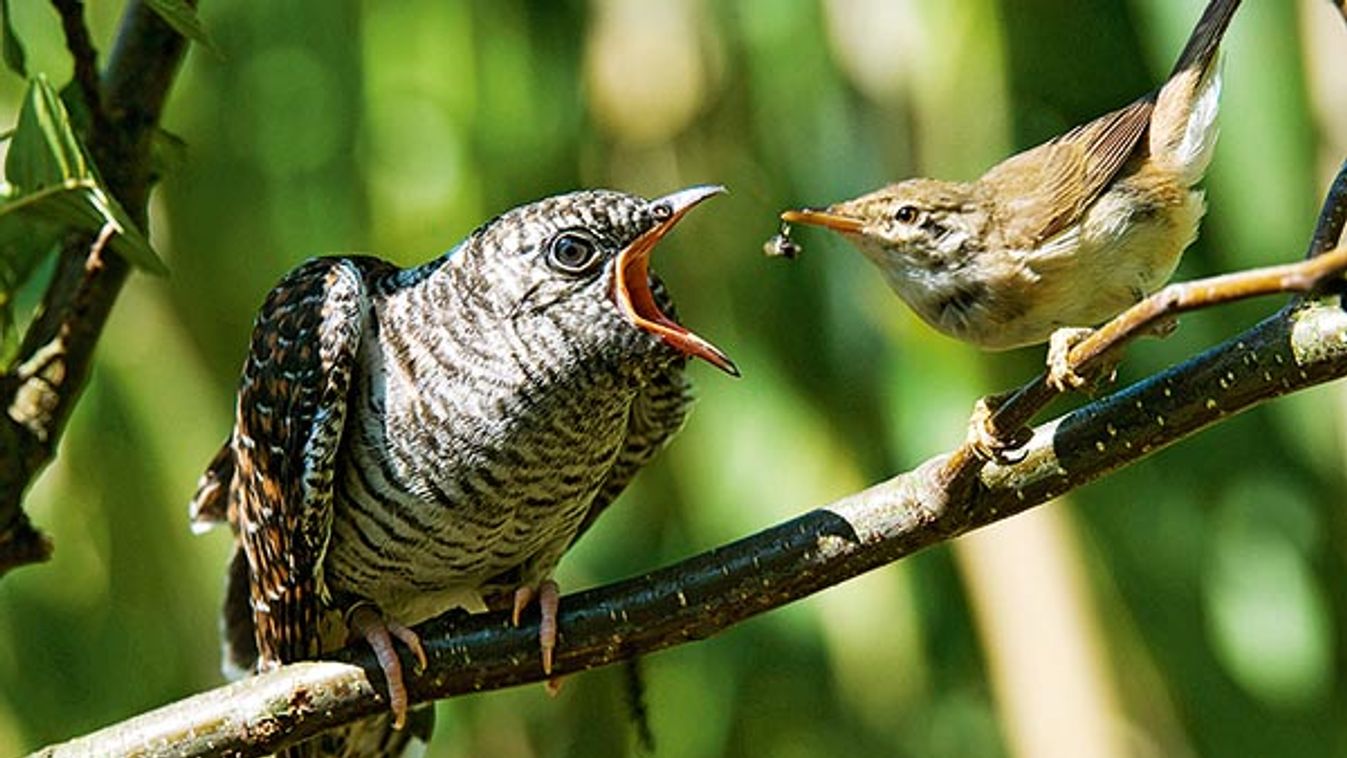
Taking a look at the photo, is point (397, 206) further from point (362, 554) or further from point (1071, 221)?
point (1071, 221)

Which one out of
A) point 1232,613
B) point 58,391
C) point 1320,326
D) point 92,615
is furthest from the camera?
point 92,615

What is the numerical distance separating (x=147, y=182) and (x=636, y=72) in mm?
1224

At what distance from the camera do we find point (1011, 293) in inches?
60.4

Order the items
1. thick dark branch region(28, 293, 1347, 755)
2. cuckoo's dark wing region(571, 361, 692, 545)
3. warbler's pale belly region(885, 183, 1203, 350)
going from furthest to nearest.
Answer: cuckoo's dark wing region(571, 361, 692, 545) < warbler's pale belly region(885, 183, 1203, 350) < thick dark branch region(28, 293, 1347, 755)

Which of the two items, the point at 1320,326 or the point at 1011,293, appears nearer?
the point at 1320,326

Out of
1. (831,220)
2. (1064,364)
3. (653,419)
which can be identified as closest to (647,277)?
(653,419)

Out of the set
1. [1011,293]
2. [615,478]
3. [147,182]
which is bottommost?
[1011,293]

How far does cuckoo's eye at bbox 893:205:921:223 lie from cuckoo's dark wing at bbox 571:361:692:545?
1.42 ft

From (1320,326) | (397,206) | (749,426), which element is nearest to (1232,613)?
(749,426)

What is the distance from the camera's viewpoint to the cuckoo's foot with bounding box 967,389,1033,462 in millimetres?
1411

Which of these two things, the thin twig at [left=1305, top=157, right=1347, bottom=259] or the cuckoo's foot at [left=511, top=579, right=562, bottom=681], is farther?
the cuckoo's foot at [left=511, top=579, right=562, bottom=681]

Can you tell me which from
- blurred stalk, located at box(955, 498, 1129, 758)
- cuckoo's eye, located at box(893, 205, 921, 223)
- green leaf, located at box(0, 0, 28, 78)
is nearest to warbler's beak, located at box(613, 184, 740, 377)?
cuckoo's eye, located at box(893, 205, 921, 223)

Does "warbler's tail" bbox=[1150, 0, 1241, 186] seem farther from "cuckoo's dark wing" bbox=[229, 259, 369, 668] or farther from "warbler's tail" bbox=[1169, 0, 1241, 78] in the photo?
"cuckoo's dark wing" bbox=[229, 259, 369, 668]

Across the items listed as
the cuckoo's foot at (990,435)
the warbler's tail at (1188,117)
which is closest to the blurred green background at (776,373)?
the warbler's tail at (1188,117)
